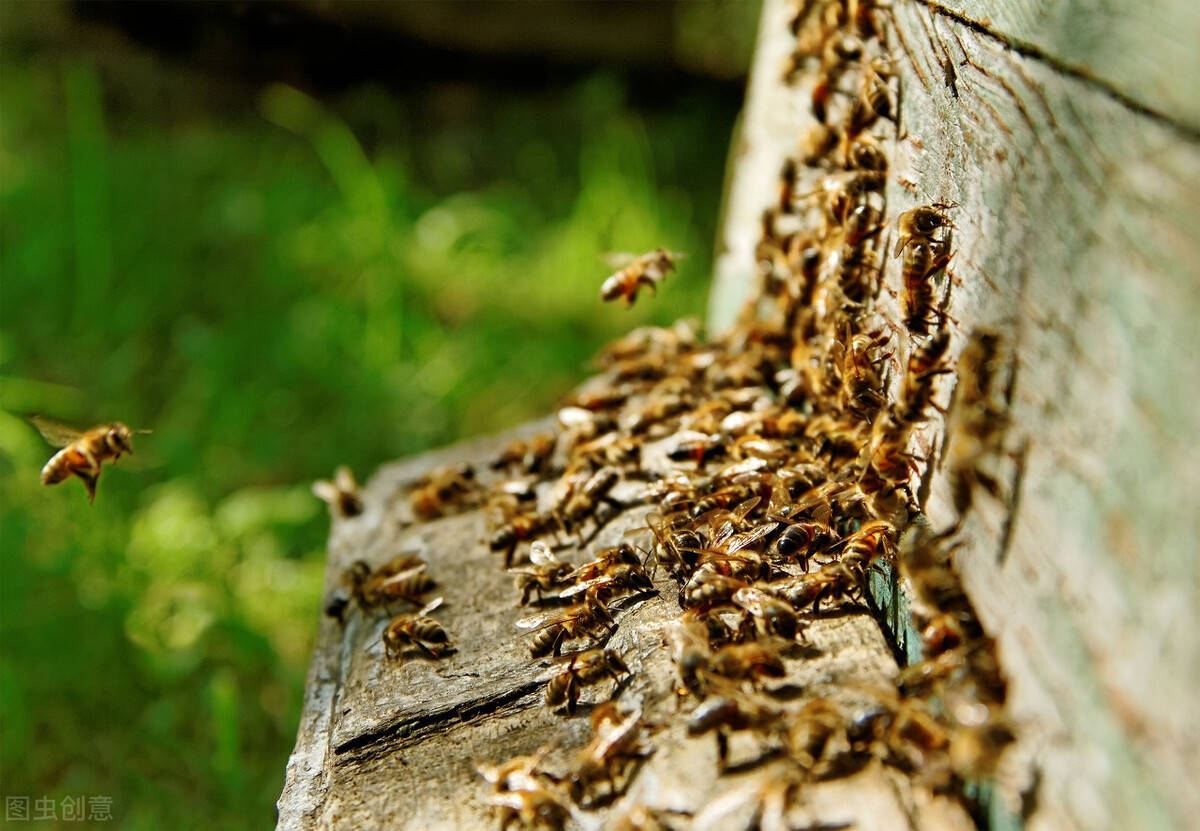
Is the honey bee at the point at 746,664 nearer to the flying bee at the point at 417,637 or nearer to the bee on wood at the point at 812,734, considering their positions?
the bee on wood at the point at 812,734

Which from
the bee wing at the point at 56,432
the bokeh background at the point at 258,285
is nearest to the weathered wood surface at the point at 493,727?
the bee wing at the point at 56,432

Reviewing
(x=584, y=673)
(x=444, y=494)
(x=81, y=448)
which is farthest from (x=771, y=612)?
(x=81, y=448)

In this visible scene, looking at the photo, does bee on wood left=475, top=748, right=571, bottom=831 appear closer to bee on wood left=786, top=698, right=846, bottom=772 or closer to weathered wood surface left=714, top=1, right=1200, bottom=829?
bee on wood left=786, top=698, right=846, bottom=772

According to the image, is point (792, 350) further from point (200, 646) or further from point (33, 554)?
point (33, 554)

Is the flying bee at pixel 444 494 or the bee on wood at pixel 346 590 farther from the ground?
the flying bee at pixel 444 494

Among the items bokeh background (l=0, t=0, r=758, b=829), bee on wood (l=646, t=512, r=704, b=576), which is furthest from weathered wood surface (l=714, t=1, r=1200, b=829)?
bokeh background (l=0, t=0, r=758, b=829)

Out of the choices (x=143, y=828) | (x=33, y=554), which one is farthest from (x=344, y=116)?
(x=143, y=828)
